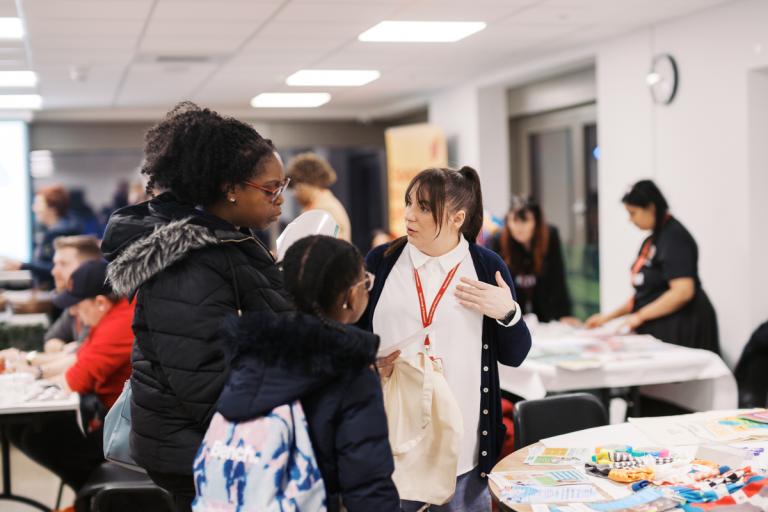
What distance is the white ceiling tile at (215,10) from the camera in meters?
4.93

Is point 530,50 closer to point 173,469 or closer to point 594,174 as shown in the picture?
point 594,174

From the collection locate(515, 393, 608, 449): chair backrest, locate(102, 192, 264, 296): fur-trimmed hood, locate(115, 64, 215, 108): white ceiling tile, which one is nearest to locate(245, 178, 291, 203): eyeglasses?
locate(102, 192, 264, 296): fur-trimmed hood

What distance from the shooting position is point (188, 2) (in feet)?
16.0

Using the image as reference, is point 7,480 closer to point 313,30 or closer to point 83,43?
point 83,43

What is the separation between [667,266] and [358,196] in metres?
8.59

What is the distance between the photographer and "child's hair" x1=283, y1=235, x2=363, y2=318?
1728 mm

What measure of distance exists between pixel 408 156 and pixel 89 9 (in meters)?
4.95

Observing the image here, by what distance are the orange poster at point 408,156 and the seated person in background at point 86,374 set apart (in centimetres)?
532

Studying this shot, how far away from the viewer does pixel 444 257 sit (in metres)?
2.44

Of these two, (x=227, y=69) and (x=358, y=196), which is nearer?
(x=227, y=69)

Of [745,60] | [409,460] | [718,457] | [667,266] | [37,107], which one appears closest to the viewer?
[409,460]

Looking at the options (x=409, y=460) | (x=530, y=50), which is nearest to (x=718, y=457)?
(x=409, y=460)

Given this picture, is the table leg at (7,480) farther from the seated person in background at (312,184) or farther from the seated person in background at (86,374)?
the seated person in background at (312,184)

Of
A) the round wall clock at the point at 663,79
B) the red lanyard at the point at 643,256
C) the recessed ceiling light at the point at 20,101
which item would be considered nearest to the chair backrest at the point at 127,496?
the red lanyard at the point at 643,256
